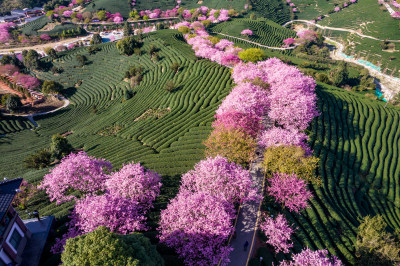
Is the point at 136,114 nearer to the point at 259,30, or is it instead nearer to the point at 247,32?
the point at 247,32

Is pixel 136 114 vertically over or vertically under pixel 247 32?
under

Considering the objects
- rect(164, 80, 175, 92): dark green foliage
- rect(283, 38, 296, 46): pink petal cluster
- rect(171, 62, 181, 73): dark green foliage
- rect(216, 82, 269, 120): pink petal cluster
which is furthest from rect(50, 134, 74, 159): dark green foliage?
rect(283, 38, 296, 46): pink petal cluster

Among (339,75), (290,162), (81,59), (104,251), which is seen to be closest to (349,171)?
(290,162)

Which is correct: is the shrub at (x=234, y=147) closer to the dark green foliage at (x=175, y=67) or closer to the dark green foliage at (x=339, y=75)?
the dark green foliage at (x=175, y=67)

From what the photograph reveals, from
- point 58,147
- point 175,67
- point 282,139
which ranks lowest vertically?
point 58,147

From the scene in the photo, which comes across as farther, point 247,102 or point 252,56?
point 252,56

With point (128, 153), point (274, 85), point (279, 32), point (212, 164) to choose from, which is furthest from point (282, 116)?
point (279, 32)

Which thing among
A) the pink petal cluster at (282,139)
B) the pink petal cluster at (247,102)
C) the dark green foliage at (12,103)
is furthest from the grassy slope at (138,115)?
the pink petal cluster at (282,139)
